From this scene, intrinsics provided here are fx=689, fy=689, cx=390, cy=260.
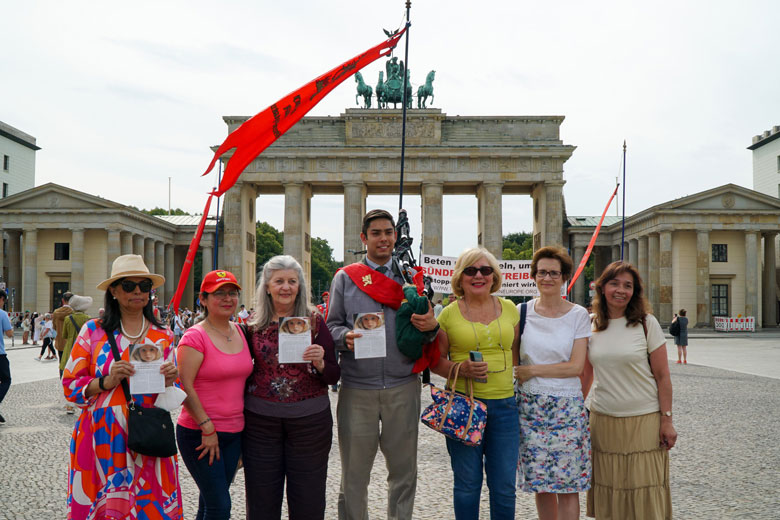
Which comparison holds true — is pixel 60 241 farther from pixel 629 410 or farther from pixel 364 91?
pixel 629 410

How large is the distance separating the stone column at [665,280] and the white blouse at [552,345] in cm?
4699

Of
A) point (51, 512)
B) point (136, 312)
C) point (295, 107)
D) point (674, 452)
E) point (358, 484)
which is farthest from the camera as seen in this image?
point (674, 452)

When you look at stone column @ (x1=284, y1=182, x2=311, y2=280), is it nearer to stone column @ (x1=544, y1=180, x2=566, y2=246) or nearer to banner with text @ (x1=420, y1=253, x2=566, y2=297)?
stone column @ (x1=544, y1=180, x2=566, y2=246)

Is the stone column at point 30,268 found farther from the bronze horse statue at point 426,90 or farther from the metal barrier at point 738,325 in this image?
the metal barrier at point 738,325

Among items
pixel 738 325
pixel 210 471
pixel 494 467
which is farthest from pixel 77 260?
pixel 494 467

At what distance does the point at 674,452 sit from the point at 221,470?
6420mm

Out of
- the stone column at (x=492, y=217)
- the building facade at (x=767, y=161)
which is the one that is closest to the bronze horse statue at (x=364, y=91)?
the stone column at (x=492, y=217)

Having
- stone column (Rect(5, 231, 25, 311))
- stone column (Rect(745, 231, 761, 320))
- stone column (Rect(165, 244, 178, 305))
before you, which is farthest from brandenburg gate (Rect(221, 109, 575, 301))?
stone column (Rect(5, 231, 25, 311))

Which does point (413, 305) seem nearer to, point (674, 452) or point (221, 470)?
point (221, 470)

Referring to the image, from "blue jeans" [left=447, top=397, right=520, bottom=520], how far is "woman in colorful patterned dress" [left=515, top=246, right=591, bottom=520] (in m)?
0.18

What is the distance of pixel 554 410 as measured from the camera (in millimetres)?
5102

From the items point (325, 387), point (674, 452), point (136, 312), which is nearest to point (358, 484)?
point (325, 387)

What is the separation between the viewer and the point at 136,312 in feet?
15.3

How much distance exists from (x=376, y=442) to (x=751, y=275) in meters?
50.4
